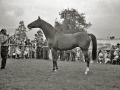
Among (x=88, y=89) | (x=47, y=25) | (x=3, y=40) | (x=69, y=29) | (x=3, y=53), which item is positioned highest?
(x=69, y=29)

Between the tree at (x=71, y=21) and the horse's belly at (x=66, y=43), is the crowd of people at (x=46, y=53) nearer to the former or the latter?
the horse's belly at (x=66, y=43)

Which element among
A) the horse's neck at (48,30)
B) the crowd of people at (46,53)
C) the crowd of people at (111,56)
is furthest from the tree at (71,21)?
the horse's neck at (48,30)

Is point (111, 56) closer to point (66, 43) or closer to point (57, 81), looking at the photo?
point (66, 43)

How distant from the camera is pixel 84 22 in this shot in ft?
208

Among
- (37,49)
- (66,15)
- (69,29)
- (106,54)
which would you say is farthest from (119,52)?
(66,15)

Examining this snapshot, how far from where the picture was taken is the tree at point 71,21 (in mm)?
60438

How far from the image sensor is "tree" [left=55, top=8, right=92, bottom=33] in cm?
6044

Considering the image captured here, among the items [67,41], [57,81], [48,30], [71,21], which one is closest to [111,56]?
[67,41]

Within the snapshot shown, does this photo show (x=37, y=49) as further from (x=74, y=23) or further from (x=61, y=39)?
(x=74, y=23)

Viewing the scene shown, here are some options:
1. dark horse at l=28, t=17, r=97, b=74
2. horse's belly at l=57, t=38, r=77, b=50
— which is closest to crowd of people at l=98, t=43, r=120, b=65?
dark horse at l=28, t=17, r=97, b=74

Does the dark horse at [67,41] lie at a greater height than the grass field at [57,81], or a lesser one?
greater

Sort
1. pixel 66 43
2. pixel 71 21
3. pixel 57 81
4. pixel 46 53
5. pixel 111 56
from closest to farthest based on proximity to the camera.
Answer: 1. pixel 57 81
2. pixel 66 43
3. pixel 111 56
4. pixel 46 53
5. pixel 71 21

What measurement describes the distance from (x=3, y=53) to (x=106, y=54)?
12.1 meters

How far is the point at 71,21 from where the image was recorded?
61.8m
